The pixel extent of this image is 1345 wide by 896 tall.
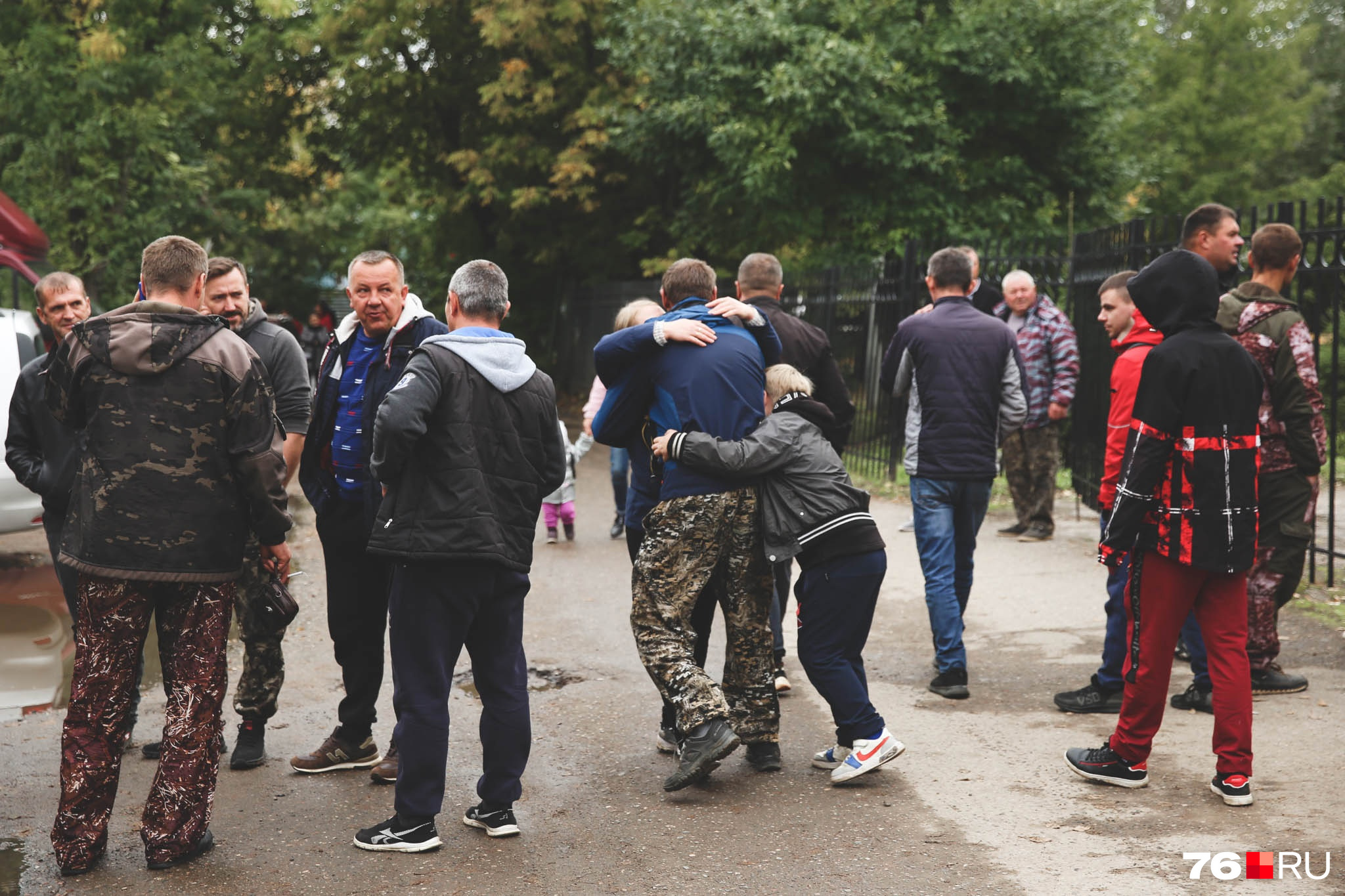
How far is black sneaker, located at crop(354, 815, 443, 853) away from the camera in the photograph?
4.34 m

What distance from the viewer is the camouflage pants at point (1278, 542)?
5.82 metres

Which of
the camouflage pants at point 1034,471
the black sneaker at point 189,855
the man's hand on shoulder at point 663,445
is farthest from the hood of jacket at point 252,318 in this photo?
the camouflage pants at point 1034,471

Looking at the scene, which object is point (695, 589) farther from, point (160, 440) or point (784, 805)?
point (160, 440)

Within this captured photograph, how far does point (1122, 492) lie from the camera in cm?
477

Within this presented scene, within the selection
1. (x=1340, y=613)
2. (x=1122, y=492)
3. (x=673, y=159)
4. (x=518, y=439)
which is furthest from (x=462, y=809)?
(x=673, y=159)

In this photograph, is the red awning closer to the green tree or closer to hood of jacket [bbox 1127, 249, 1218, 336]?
the green tree

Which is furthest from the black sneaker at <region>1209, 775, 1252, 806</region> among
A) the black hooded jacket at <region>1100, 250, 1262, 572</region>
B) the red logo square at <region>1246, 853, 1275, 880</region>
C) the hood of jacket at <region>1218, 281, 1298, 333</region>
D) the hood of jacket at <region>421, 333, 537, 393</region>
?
the hood of jacket at <region>421, 333, 537, 393</region>

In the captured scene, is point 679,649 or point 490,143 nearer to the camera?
point 679,649

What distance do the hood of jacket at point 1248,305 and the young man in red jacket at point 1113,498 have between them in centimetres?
33

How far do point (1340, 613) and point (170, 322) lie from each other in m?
6.19

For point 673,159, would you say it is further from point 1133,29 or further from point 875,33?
point 1133,29

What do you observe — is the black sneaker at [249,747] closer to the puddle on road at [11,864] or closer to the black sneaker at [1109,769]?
the puddle on road at [11,864]

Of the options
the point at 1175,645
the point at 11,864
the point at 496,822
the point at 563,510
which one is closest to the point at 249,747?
the point at 11,864

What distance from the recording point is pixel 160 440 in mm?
4160
